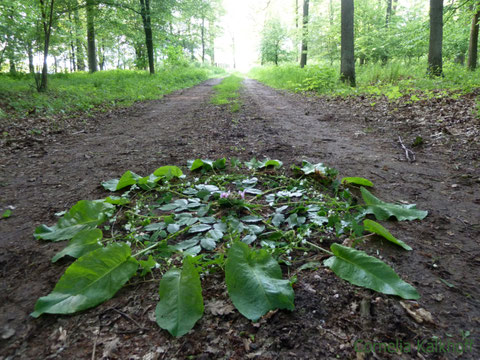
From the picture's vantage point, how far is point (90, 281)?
1.27 meters

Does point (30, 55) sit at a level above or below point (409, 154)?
above

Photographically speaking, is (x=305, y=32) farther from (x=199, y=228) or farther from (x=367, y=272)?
(x=367, y=272)

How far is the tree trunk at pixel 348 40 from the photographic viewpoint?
8.85 m

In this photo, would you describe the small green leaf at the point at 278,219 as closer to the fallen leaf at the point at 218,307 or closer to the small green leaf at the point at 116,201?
the fallen leaf at the point at 218,307

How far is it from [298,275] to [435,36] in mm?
9998

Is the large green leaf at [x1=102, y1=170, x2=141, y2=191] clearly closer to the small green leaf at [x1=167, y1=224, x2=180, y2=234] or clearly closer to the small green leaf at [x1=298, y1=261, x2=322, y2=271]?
the small green leaf at [x1=167, y1=224, x2=180, y2=234]

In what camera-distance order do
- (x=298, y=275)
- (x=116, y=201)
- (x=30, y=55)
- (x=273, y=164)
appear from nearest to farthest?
(x=298, y=275)
(x=116, y=201)
(x=273, y=164)
(x=30, y=55)

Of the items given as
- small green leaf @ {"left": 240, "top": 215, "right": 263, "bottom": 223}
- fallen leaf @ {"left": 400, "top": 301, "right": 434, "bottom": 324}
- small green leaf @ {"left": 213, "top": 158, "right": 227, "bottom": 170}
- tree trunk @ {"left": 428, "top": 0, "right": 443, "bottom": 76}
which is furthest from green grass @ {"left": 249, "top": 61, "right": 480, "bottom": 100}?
fallen leaf @ {"left": 400, "top": 301, "right": 434, "bottom": 324}

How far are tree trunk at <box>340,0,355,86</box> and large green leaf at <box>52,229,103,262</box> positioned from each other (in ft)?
30.3

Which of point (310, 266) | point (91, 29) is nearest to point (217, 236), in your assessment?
point (310, 266)

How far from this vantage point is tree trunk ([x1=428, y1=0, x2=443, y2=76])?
25.9ft

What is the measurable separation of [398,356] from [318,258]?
573mm

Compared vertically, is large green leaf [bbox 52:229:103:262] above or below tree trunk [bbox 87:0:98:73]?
below

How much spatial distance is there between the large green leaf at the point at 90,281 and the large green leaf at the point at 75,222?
1.58 ft
